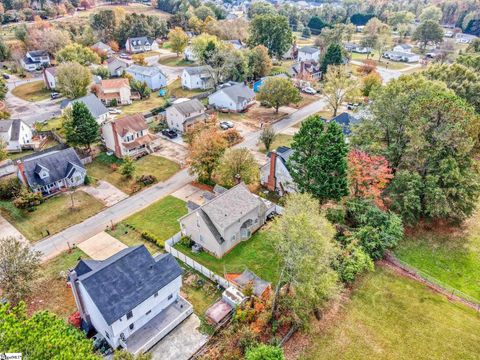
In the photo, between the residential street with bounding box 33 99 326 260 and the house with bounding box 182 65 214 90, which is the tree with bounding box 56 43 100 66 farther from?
the residential street with bounding box 33 99 326 260

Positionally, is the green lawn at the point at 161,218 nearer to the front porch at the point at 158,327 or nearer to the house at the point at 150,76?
the front porch at the point at 158,327

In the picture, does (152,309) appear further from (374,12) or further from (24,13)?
(374,12)

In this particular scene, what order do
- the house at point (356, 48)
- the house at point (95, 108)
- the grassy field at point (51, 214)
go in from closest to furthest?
the grassy field at point (51, 214) < the house at point (95, 108) < the house at point (356, 48)

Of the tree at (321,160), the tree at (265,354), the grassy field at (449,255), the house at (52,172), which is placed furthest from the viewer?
the house at (52,172)

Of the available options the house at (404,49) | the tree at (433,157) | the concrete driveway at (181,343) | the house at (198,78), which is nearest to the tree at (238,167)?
the tree at (433,157)

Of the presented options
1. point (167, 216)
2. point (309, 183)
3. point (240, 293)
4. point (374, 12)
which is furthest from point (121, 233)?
point (374, 12)

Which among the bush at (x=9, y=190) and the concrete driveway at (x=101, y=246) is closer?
the concrete driveway at (x=101, y=246)

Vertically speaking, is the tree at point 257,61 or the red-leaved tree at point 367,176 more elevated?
the red-leaved tree at point 367,176
